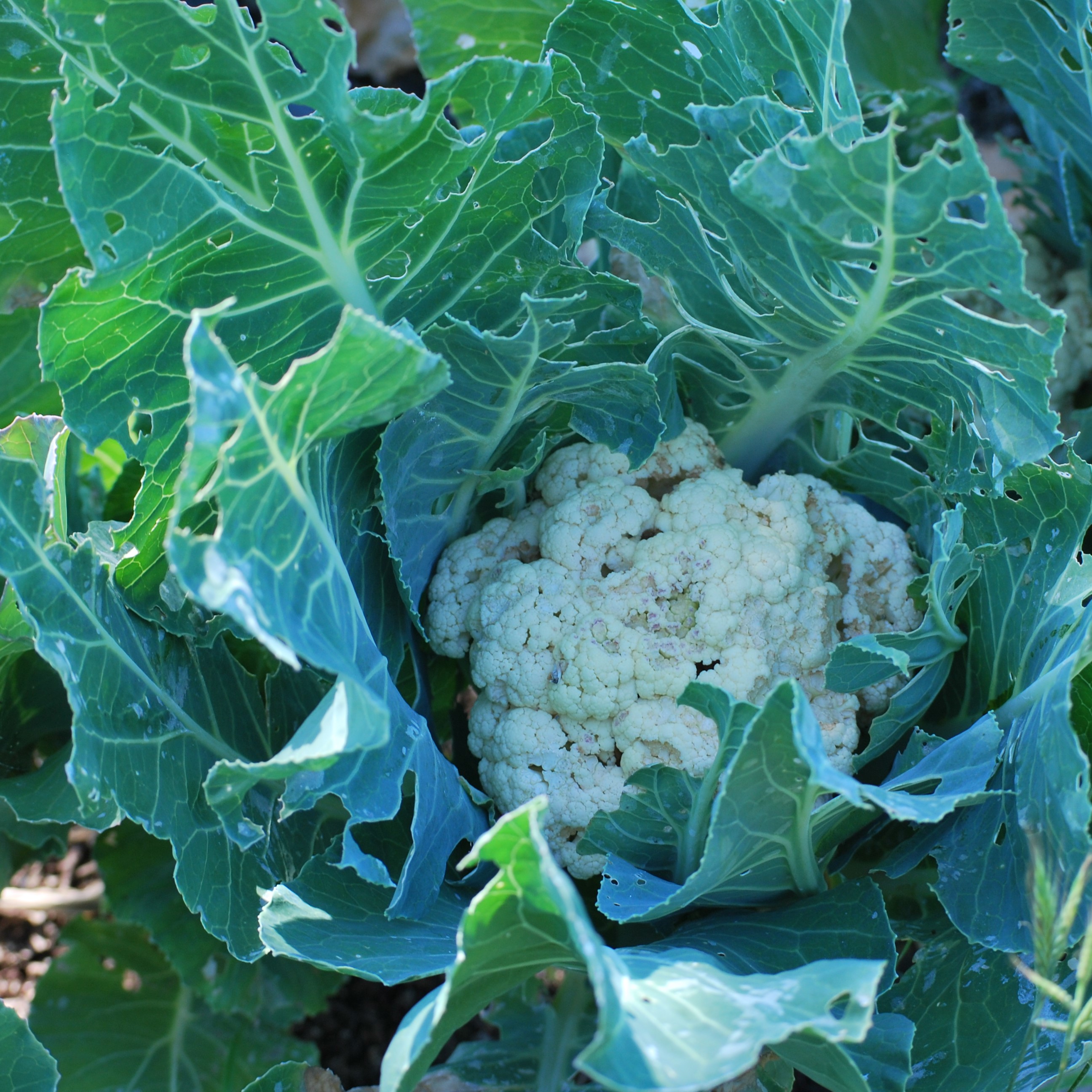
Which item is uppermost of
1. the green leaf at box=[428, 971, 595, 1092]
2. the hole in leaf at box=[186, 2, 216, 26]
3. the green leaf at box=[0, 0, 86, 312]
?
the hole in leaf at box=[186, 2, 216, 26]

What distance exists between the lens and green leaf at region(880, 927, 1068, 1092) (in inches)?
51.8

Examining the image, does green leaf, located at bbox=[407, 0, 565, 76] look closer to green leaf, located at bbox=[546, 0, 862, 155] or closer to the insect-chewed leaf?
green leaf, located at bbox=[546, 0, 862, 155]

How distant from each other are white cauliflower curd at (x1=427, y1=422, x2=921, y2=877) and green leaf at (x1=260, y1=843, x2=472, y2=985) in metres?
0.24

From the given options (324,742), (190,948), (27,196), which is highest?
(27,196)

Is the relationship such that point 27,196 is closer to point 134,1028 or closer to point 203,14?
point 203,14

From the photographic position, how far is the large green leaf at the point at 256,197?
1199 mm

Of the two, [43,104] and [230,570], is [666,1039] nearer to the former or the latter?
[230,570]

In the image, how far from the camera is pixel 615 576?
1520mm

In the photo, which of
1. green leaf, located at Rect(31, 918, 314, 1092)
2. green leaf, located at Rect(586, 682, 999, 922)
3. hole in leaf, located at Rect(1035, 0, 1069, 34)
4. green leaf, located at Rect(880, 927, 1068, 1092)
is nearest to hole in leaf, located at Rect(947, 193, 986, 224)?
hole in leaf, located at Rect(1035, 0, 1069, 34)

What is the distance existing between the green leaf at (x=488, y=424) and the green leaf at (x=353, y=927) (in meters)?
0.38

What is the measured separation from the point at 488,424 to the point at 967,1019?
1.01 meters

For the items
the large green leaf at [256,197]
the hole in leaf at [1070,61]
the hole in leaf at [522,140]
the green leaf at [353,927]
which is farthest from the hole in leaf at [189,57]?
the hole in leaf at [1070,61]

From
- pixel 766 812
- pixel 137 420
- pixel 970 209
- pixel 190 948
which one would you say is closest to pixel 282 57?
pixel 137 420

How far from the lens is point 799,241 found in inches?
51.4
